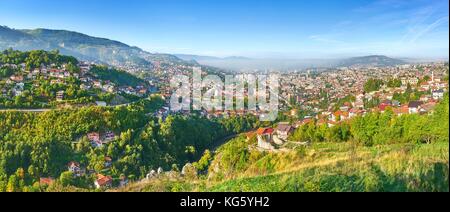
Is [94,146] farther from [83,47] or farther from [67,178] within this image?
[83,47]

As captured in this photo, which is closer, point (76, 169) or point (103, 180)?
point (103, 180)

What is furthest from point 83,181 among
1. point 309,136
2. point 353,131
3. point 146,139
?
point 353,131

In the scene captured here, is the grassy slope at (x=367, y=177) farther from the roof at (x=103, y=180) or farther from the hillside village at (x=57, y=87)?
the hillside village at (x=57, y=87)

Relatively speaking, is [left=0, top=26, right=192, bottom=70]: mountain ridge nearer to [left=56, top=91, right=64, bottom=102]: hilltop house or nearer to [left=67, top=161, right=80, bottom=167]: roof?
[left=56, top=91, right=64, bottom=102]: hilltop house

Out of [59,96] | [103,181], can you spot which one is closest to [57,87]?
[59,96]

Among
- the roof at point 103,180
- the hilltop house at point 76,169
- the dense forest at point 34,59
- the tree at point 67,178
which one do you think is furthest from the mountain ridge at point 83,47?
the tree at point 67,178

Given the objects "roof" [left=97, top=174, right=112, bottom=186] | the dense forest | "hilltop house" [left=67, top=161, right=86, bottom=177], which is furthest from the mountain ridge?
"roof" [left=97, top=174, right=112, bottom=186]

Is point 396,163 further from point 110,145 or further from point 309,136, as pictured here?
point 110,145

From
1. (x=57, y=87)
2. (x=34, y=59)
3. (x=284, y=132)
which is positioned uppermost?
(x=34, y=59)

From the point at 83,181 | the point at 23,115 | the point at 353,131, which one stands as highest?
the point at 353,131
